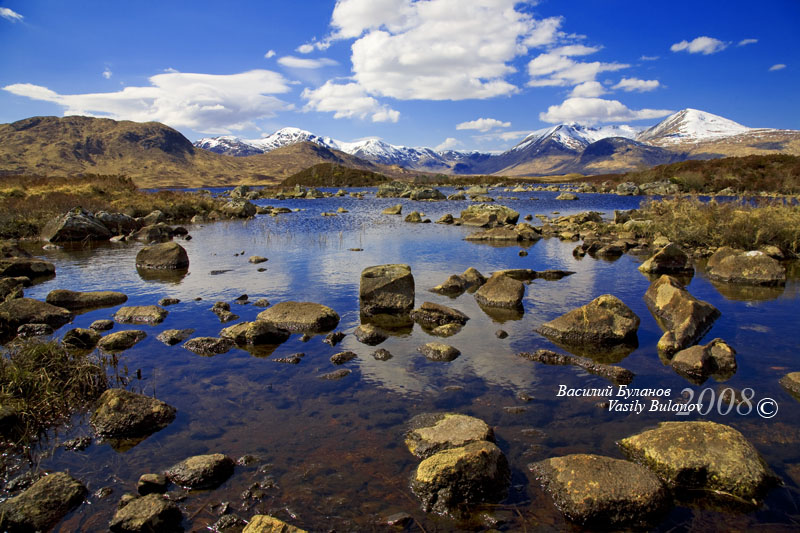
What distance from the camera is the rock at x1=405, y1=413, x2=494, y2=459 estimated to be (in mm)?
8625

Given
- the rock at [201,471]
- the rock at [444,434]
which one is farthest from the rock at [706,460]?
the rock at [201,471]

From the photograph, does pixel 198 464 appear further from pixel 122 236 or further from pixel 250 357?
pixel 122 236

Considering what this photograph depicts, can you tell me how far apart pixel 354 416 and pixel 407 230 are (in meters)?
35.5

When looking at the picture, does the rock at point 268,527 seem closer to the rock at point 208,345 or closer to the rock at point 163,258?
the rock at point 208,345

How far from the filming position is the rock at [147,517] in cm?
674

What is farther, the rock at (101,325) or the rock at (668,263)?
the rock at (668,263)

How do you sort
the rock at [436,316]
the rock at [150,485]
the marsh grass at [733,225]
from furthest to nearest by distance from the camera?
the marsh grass at [733,225]
the rock at [436,316]
the rock at [150,485]

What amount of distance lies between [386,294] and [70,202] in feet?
144

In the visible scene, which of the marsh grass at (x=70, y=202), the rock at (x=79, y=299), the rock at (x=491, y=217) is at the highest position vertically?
the marsh grass at (x=70, y=202)

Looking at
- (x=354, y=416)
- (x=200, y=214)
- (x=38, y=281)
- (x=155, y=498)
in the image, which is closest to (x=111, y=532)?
(x=155, y=498)

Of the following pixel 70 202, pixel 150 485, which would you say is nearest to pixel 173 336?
pixel 150 485

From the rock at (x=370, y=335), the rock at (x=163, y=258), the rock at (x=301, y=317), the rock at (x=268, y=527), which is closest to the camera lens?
the rock at (x=268, y=527)

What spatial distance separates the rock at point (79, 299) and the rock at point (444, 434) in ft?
53.7

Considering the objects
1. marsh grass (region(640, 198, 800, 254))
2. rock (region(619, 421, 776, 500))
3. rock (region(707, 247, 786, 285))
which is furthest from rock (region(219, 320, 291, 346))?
marsh grass (region(640, 198, 800, 254))
